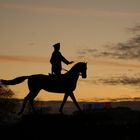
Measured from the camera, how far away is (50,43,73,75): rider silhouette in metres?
31.8

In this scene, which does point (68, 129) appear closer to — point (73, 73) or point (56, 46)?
point (73, 73)

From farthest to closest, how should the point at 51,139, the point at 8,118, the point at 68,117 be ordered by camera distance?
the point at 8,118 < the point at 68,117 < the point at 51,139

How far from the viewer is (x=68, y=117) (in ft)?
100

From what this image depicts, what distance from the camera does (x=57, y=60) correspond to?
31875 millimetres

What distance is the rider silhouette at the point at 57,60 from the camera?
31750mm

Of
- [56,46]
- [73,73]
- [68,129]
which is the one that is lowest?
[68,129]

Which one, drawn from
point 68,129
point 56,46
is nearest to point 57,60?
point 56,46

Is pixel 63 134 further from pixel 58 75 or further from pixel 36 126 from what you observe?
pixel 58 75

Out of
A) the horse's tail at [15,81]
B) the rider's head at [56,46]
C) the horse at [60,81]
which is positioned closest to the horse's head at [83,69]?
the horse at [60,81]

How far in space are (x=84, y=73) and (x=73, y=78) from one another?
2.21 ft

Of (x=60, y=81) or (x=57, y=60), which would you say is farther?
(x=57, y=60)

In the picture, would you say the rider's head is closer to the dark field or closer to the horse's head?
the horse's head

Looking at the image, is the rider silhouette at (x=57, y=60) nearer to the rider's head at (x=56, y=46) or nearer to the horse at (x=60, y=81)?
the rider's head at (x=56, y=46)

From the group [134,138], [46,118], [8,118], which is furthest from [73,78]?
[8,118]
